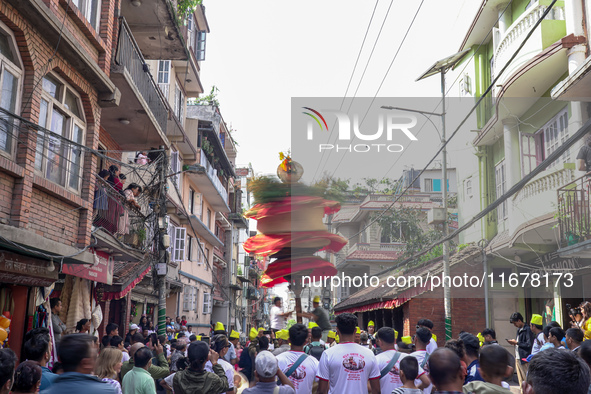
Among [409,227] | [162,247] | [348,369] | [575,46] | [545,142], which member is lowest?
[348,369]

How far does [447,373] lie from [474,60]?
66.4 ft

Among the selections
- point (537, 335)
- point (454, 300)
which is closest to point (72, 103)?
point (537, 335)

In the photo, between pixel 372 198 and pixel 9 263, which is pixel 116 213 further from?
pixel 372 198

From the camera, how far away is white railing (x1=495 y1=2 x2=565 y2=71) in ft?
49.5

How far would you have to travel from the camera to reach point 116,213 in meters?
13.8

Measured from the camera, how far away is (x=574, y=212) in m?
13.2

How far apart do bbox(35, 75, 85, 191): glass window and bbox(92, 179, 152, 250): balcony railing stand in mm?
1088

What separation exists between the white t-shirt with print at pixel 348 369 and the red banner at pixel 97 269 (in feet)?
23.1

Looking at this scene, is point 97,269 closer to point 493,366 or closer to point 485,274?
point 493,366

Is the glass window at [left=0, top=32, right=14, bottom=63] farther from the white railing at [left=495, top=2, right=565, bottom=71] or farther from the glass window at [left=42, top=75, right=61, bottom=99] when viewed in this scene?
the white railing at [left=495, top=2, right=565, bottom=71]

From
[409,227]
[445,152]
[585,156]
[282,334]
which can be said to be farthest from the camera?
[409,227]

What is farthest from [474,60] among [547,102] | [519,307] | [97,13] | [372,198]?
[372,198]

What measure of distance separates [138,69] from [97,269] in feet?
16.9

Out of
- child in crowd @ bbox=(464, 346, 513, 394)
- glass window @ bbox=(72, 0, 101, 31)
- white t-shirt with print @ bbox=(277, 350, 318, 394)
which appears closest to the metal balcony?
glass window @ bbox=(72, 0, 101, 31)
